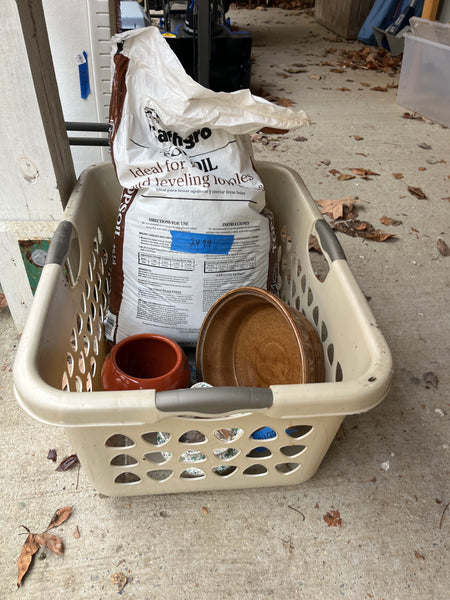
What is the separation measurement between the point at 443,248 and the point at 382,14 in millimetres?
3335

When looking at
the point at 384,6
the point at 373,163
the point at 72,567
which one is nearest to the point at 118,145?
the point at 72,567

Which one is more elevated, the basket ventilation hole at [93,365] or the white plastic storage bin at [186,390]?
the white plastic storage bin at [186,390]

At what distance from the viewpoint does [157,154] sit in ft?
3.04

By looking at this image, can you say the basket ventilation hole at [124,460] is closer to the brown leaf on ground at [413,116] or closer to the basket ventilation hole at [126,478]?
the basket ventilation hole at [126,478]

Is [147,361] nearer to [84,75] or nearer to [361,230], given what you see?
[84,75]

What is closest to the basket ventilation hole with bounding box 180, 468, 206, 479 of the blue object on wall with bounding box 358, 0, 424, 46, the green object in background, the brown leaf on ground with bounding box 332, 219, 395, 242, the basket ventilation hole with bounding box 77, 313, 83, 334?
the basket ventilation hole with bounding box 77, 313, 83, 334

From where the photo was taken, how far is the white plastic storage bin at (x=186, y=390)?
59cm

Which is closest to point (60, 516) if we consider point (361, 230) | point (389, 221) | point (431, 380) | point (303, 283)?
point (303, 283)

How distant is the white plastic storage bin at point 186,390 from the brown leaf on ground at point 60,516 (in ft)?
0.27

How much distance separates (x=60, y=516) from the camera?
83 centimetres

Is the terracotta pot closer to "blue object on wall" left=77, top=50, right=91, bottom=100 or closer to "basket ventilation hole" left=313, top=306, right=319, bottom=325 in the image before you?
"basket ventilation hole" left=313, top=306, right=319, bottom=325

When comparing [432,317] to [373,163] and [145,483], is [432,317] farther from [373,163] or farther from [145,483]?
[373,163]

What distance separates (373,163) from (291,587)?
1871 mm


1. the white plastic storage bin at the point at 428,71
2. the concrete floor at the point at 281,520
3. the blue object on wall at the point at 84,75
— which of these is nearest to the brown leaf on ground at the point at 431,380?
the concrete floor at the point at 281,520
